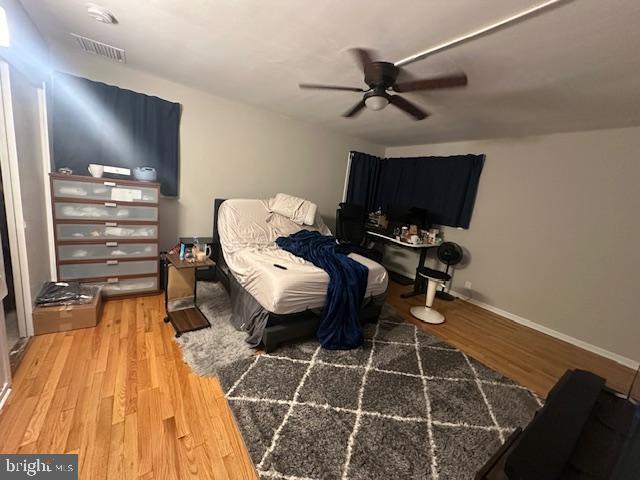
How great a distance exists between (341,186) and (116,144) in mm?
3226

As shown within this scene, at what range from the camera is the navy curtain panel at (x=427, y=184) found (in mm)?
3781

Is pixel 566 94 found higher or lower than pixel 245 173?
higher

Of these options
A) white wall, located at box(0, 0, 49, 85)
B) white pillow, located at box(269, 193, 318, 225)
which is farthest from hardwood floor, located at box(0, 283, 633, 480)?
white wall, located at box(0, 0, 49, 85)

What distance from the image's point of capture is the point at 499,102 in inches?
93.3

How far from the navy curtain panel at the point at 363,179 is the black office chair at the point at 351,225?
70cm

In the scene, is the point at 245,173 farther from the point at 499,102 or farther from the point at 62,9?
the point at 499,102

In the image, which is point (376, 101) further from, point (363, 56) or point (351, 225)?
point (351, 225)

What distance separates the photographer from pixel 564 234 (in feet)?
9.85

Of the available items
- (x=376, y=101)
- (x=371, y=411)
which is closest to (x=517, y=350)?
(x=371, y=411)

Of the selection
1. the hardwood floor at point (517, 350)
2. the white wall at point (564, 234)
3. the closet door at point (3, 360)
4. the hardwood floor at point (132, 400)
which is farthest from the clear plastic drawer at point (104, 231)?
the white wall at point (564, 234)

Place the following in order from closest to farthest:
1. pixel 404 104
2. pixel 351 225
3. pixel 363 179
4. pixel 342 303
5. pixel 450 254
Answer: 1. pixel 404 104
2. pixel 342 303
3. pixel 450 254
4. pixel 351 225
5. pixel 363 179

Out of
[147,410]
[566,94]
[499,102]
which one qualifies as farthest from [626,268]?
[147,410]

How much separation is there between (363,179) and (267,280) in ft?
10.7
